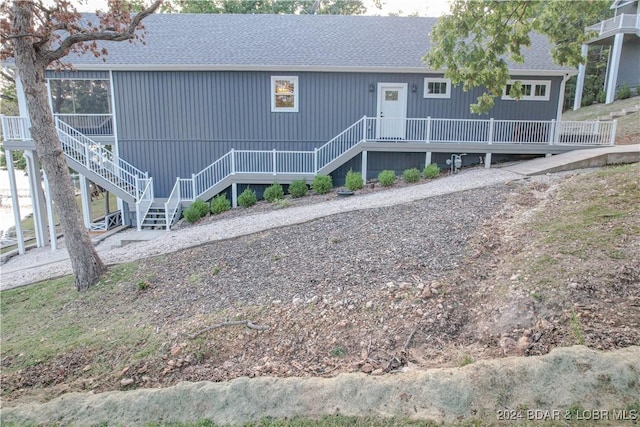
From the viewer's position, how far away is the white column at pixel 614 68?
21812 millimetres

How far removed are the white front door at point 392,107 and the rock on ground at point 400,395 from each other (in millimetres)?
11571

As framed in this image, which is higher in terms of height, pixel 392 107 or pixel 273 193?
pixel 392 107

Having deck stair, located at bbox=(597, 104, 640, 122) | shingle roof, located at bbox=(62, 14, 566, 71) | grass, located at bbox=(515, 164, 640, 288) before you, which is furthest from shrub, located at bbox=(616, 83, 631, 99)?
grass, located at bbox=(515, 164, 640, 288)

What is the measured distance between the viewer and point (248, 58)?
1399 cm

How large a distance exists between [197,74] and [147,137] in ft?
9.31

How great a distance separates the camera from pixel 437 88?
1413 centimetres

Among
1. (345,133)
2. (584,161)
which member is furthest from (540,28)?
(345,133)

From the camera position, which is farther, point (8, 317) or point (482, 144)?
point (482, 144)

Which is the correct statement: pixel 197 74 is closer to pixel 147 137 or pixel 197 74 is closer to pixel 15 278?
pixel 147 137

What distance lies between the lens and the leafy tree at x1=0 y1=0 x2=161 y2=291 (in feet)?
20.9

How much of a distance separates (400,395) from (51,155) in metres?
6.83

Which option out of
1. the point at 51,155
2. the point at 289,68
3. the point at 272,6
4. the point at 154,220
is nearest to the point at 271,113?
the point at 289,68

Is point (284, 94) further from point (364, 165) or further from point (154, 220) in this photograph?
point (154, 220)

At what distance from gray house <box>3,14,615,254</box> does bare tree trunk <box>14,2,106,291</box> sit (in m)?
6.12
